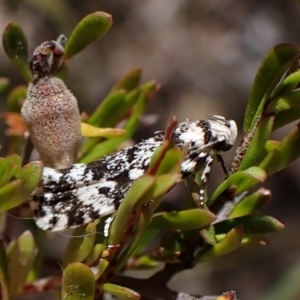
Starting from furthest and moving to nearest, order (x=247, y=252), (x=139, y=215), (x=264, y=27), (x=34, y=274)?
(x=264, y=27)
(x=247, y=252)
(x=34, y=274)
(x=139, y=215)

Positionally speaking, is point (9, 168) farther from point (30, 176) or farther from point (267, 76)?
point (267, 76)

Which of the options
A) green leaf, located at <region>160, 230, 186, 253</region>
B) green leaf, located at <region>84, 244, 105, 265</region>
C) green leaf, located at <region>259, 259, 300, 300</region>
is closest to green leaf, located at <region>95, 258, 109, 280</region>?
green leaf, located at <region>84, 244, 105, 265</region>

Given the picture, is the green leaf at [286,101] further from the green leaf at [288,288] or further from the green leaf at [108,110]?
the green leaf at [288,288]

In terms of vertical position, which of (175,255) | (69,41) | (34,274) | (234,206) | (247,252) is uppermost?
(69,41)

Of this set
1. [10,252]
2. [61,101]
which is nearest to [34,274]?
[10,252]

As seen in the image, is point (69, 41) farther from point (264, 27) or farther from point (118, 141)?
point (264, 27)

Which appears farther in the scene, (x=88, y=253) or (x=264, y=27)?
(x=264, y=27)
